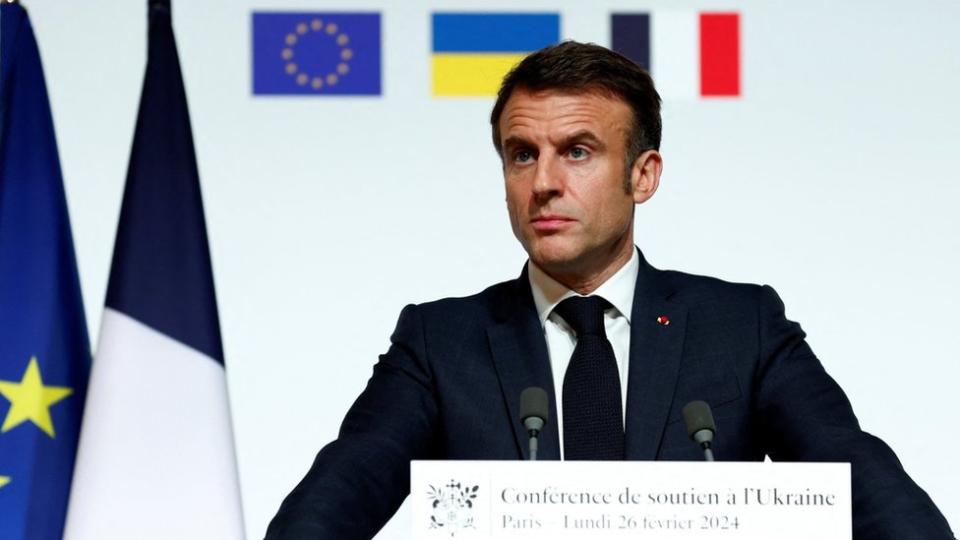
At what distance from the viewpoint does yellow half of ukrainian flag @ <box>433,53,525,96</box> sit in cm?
422

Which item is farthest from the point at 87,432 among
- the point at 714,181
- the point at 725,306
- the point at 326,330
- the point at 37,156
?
the point at 714,181

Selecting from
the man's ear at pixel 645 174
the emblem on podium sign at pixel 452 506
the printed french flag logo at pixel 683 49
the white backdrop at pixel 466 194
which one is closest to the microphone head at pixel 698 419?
the emblem on podium sign at pixel 452 506

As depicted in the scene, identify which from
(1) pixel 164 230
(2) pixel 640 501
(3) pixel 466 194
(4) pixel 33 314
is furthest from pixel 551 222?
(3) pixel 466 194

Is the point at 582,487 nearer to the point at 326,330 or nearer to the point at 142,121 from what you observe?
the point at 142,121

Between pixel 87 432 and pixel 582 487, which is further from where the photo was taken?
pixel 87 432

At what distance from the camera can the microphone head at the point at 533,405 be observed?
2.26 meters

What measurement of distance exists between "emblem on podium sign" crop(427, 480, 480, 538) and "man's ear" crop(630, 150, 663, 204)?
3.54 ft

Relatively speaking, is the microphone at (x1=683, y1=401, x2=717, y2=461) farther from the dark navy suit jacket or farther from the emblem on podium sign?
the emblem on podium sign

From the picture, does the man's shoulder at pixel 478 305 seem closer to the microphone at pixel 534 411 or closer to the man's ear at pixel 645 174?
the man's ear at pixel 645 174

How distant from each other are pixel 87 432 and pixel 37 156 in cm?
71

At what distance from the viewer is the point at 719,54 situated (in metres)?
4.25

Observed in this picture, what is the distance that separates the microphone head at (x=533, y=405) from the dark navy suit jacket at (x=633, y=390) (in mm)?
353

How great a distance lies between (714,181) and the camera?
4.24m

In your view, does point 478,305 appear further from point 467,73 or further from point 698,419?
point 467,73
